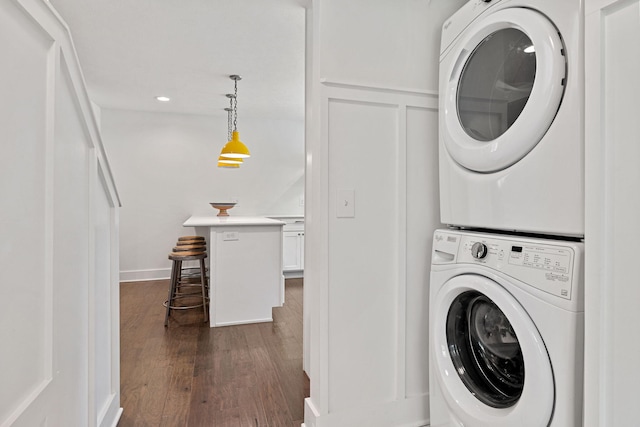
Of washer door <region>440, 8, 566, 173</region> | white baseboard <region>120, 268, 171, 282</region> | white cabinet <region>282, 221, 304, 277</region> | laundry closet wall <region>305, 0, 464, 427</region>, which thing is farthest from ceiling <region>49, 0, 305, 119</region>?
white baseboard <region>120, 268, 171, 282</region>

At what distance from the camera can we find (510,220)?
119 centimetres

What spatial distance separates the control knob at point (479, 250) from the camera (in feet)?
4.01

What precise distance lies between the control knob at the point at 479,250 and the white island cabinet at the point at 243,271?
7.19 feet

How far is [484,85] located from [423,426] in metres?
1.52

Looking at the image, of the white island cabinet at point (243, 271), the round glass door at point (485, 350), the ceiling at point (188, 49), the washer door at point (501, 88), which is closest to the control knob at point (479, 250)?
the round glass door at point (485, 350)

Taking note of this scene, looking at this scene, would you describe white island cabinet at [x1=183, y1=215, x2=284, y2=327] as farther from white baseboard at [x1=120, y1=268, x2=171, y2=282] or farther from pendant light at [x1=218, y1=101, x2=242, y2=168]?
white baseboard at [x1=120, y1=268, x2=171, y2=282]

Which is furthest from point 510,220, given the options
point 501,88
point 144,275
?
point 144,275

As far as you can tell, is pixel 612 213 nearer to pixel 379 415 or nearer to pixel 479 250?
pixel 479 250

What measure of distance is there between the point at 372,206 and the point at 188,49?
2.33 meters

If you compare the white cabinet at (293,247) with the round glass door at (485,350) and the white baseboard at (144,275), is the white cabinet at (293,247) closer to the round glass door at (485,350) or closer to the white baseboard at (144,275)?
the white baseboard at (144,275)

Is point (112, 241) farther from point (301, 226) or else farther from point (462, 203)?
point (301, 226)

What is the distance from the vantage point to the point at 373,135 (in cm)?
163

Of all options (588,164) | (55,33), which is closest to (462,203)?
(588,164)

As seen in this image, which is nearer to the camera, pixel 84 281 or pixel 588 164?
pixel 588 164
